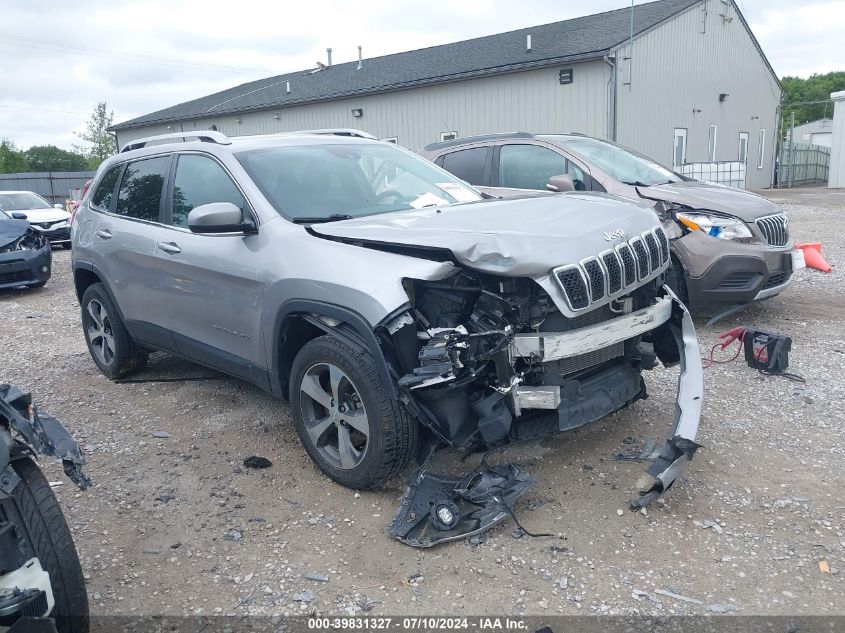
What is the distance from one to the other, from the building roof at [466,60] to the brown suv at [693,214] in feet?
40.9

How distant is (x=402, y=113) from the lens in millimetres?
23406

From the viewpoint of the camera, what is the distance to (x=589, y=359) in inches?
143

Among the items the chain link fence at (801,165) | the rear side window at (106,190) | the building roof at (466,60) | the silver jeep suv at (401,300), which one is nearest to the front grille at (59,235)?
the building roof at (466,60)

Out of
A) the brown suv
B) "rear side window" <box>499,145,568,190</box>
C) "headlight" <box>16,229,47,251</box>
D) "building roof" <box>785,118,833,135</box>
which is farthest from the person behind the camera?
"building roof" <box>785,118,833,135</box>

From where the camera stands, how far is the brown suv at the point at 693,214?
20.1 ft

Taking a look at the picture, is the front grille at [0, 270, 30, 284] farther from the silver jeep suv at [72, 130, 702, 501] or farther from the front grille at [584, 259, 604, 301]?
the front grille at [584, 259, 604, 301]

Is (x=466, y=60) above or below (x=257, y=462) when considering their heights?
above

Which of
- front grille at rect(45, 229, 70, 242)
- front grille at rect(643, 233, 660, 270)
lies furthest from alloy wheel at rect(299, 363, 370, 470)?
front grille at rect(45, 229, 70, 242)

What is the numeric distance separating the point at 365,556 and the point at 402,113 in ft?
71.2

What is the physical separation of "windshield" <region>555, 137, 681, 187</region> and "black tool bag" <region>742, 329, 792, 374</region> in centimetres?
209

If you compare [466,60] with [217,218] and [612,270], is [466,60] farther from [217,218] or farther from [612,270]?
[612,270]

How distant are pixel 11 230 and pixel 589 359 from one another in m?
9.99

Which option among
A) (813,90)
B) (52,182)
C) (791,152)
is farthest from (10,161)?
(813,90)

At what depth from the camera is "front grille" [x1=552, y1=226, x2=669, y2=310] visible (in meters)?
3.19
